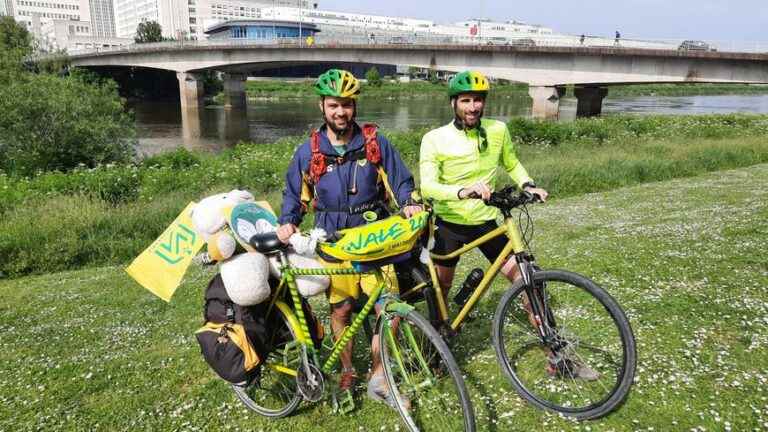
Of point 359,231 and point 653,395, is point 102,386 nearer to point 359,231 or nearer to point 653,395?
point 359,231

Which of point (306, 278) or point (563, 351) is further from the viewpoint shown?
point (563, 351)

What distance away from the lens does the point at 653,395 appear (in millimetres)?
3721

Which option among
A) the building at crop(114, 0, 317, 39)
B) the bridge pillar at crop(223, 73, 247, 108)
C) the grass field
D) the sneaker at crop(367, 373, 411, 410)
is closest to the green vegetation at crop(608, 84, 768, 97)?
the bridge pillar at crop(223, 73, 247, 108)

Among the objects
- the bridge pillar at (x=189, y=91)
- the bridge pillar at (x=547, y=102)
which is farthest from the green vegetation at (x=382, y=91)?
the bridge pillar at (x=547, y=102)

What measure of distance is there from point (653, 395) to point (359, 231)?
260 cm

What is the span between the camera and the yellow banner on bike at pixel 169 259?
3.64 m

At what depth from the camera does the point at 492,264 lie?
12.5 ft

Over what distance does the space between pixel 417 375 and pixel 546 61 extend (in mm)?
39180

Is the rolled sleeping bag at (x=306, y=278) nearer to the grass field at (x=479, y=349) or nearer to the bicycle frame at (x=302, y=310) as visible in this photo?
the bicycle frame at (x=302, y=310)

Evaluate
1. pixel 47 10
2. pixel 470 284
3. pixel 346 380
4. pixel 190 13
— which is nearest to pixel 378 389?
pixel 346 380

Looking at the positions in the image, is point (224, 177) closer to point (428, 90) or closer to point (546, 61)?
point (546, 61)

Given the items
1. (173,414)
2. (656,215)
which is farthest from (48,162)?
(656,215)

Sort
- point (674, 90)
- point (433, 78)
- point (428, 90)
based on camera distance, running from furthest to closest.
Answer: point (433, 78) → point (674, 90) → point (428, 90)

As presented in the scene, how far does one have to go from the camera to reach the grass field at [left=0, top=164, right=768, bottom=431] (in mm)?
3695
